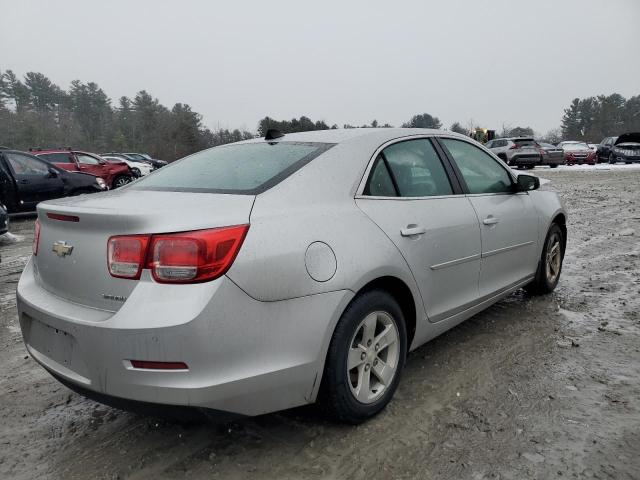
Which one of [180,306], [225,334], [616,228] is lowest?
[616,228]

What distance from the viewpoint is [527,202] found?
13.3ft

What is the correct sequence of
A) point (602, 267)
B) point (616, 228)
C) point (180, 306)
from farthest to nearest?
point (616, 228)
point (602, 267)
point (180, 306)

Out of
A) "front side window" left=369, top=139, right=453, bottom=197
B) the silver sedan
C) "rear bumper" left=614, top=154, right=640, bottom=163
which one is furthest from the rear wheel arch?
"rear bumper" left=614, top=154, right=640, bottom=163

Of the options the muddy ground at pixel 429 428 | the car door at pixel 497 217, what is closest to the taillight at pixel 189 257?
the muddy ground at pixel 429 428

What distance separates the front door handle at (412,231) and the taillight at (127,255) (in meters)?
1.34

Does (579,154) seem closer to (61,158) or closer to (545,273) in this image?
(61,158)

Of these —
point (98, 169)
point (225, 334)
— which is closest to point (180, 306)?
point (225, 334)

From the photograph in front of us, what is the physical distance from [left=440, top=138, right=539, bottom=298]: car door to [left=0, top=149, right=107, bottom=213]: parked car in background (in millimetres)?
9686

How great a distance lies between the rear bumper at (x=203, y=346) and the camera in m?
1.92

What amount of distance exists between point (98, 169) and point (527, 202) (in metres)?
14.5

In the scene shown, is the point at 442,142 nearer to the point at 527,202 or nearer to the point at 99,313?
the point at 527,202

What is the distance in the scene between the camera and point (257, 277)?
205 centimetres

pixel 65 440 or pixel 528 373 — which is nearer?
pixel 65 440

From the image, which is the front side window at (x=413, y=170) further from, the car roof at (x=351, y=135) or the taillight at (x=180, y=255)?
the taillight at (x=180, y=255)
